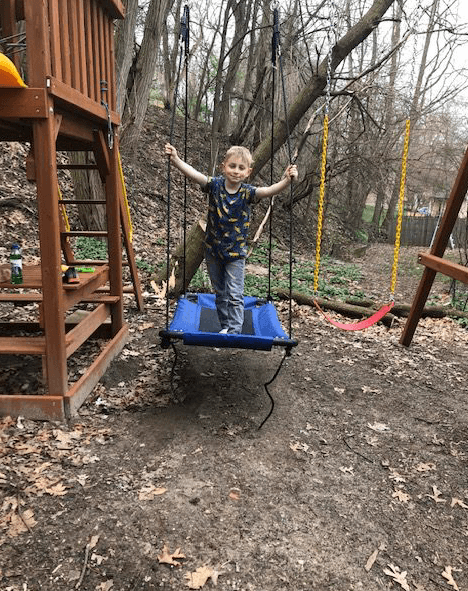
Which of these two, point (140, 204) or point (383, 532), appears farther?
point (140, 204)

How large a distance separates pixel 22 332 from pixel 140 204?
6.44m

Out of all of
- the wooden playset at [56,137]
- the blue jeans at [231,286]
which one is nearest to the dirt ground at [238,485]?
the wooden playset at [56,137]

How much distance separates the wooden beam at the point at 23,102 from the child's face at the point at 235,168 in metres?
1.45

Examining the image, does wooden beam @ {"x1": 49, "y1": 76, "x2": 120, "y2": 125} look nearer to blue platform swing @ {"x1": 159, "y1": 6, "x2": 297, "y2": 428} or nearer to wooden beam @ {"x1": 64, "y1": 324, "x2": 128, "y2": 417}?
blue platform swing @ {"x1": 159, "y1": 6, "x2": 297, "y2": 428}

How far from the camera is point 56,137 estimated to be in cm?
364

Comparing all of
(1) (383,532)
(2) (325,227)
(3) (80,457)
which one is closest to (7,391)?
(3) (80,457)

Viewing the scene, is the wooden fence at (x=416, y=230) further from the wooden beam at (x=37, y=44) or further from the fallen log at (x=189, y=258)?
the wooden beam at (x=37, y=44)

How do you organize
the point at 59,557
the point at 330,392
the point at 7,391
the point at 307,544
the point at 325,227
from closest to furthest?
the point at 59,557
the point at 307,544
the point at 7,391
the point at 330,392
the point at 325,227

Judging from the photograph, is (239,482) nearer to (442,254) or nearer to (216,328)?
(216,328)

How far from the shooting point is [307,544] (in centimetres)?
253

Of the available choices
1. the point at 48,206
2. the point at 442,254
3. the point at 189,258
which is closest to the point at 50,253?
the point at 48,206

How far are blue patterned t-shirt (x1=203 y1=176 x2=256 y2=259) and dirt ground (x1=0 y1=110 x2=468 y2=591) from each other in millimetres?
1222

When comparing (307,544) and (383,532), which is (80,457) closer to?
(307,544)

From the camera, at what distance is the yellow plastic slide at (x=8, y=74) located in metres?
2.86
